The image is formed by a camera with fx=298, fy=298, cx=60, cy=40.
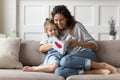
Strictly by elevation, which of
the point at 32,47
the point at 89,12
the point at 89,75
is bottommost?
the point at 89,75

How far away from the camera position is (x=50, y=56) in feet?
8.70

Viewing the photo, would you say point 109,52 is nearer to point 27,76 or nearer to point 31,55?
point 31,55

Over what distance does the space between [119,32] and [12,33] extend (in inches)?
74.4

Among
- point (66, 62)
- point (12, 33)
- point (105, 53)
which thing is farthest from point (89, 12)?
point (66, 62)

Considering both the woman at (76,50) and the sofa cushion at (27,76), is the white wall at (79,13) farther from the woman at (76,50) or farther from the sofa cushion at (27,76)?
the sofa cushion at (27,76)

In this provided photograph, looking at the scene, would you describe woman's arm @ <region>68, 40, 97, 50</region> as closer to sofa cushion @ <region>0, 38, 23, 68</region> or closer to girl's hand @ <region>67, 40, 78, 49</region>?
girl's hand @ <region>67, 40, 78, 49</region>

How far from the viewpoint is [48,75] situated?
2322 millimetres

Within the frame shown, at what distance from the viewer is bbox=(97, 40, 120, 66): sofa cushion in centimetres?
280

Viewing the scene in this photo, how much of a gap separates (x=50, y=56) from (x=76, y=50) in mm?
238

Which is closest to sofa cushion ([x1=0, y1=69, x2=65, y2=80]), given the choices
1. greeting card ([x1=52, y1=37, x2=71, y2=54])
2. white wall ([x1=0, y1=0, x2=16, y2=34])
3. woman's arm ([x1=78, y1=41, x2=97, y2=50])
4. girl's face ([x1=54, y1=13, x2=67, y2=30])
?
greeting card ([x1=52, y1=37, x2=71, y2=54])

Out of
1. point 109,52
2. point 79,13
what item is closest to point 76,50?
point 109,52

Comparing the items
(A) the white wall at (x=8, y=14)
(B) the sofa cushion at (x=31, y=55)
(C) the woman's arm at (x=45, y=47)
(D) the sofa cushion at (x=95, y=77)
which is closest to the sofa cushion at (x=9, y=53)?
(B) the sofa cushion at (x=31, y=55)

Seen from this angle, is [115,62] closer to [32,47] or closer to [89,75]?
[89,75]

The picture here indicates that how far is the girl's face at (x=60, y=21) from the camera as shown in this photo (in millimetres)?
2723
